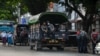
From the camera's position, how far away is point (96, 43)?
31688 millimetres

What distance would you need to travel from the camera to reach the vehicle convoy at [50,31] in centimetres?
3512

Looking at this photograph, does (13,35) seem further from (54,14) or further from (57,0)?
(54,14)

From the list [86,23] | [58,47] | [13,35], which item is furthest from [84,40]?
[13,35]

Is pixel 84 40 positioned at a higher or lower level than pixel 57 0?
lower

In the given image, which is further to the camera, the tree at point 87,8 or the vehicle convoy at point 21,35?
the vehicle convoy at point 21,35

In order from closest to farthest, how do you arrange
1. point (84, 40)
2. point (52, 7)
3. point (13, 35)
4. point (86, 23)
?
1. point (84, 40)
2. point (86, 23)
3. point (13, 35)
4. point (52, 7)

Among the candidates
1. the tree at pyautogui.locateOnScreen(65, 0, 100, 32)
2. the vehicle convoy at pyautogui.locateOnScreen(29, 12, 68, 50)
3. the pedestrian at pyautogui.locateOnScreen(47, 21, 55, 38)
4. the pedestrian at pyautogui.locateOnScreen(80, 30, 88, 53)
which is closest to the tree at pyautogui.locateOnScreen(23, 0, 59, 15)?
the tree at pyautogui.locateOnScreen(65, 0, 100, 32)

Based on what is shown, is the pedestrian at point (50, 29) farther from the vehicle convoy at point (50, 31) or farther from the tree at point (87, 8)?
the tree at point (87, 8)

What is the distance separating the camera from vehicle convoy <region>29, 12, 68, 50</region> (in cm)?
3512

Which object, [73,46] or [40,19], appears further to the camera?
[73,46]

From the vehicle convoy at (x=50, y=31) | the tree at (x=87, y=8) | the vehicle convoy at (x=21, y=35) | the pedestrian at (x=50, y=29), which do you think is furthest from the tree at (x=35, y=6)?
the pedestrian at (x=50, y=29)

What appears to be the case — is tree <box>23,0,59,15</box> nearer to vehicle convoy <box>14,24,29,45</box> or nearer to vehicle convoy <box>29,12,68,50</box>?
vehicle convoy <box>14,24,29,45</box>

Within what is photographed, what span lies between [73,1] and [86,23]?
2.27m

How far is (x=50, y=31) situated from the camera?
35.4 meters
